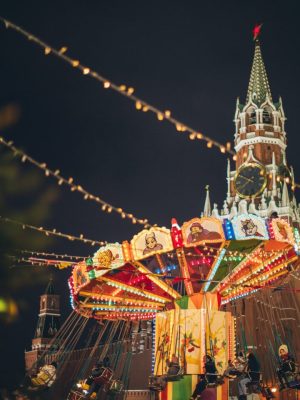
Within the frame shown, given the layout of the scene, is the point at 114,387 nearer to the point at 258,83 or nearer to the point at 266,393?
→ the point at 266,393

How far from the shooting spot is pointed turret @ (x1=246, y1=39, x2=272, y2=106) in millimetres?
50031

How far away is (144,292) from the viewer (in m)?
17.9

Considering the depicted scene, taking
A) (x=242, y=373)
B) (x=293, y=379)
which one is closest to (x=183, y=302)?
(x=242, y=373)

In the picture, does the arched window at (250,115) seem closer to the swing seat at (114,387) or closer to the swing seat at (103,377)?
the swing seat at (114,387)

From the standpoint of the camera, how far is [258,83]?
2002 inches

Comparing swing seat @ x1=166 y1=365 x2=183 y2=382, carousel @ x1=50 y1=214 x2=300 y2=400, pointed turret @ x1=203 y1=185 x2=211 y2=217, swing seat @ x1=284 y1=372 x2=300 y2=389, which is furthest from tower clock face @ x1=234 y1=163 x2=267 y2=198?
swing seat @ x1=166 y1=365 x2=183 y2=382

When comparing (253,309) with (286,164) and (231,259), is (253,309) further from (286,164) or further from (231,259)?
(231,259)

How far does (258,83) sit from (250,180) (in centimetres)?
905

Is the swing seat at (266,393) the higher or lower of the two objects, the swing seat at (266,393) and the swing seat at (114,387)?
the lower

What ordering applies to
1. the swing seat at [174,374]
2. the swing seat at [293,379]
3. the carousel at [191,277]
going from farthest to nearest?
1. the carousel at [191,277]
2. the swing seat at [174,374]
3. the swing seat at [293,379]

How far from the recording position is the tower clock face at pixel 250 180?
4586cm

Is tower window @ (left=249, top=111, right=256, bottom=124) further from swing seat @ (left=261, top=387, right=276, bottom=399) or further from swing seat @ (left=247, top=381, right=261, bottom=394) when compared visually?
swing seat @ (left=247, top=381, right=261, bottom=394)

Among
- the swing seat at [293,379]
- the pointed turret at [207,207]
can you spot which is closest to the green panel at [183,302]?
the swing seat at [293,379]

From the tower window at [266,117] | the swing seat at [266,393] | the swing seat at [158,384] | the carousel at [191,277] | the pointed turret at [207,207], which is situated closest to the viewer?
the swing seat at [266,393]
